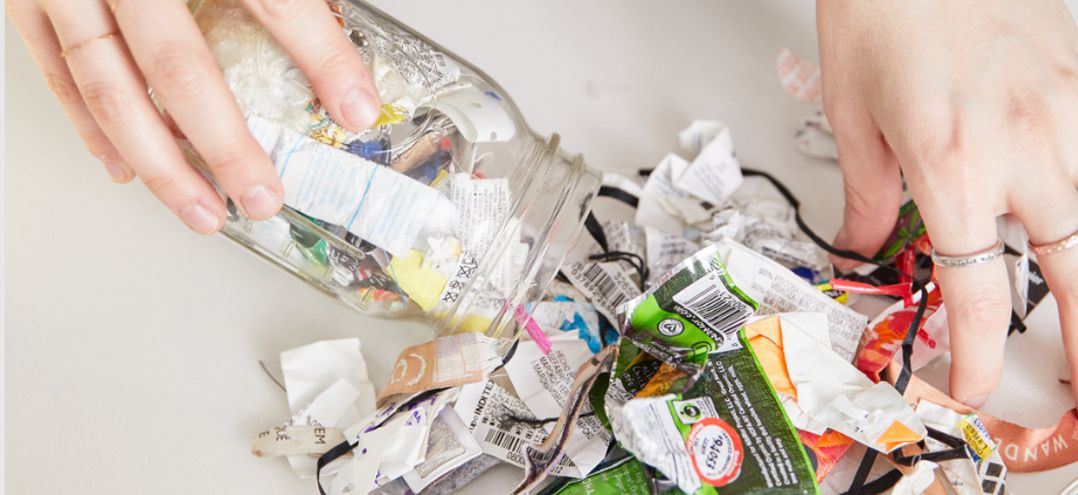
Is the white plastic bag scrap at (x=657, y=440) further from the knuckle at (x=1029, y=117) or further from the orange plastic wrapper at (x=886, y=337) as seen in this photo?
the knuckle at (x=1029, y=117)

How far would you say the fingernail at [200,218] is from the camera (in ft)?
1.98

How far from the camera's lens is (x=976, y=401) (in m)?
0.73

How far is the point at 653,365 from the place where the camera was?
0.65 metres

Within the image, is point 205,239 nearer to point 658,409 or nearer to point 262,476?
point 262,476

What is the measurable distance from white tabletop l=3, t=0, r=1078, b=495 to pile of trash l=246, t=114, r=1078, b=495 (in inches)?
1.7

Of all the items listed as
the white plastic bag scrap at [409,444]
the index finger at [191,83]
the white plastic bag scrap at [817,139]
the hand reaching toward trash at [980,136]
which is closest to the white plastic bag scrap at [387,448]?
the white plastic bag scrap at [409,444]

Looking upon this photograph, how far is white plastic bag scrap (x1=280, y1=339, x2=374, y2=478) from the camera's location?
2.41 ft

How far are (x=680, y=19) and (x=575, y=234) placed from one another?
48cm

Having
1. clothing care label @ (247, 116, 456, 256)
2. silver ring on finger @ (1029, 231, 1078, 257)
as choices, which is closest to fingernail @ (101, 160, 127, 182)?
clothing care label @ (247, 116, 456, 256)

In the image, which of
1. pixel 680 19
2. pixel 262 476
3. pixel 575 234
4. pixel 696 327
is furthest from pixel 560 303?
pixel 680 19

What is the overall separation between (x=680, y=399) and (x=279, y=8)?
39 cm

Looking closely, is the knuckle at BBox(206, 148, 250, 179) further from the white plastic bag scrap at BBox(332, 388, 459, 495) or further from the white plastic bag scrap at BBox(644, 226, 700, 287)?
the white plastic bag scrap at BBox(644, 226, 700, 287)

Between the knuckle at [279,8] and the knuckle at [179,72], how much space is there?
0.19ft

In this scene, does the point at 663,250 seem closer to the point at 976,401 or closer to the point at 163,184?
the point at 976,401
